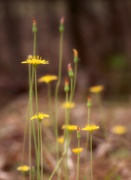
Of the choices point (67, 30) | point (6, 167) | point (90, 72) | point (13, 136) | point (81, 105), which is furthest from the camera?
point (67, 30)

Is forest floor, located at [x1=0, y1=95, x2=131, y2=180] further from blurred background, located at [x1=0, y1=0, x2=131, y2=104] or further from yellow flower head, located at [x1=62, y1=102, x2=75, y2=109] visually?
blurred background, located at [x1=0, y1=0, x2=131, y2=104]

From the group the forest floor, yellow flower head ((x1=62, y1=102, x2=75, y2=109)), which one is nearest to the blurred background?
the forest floor

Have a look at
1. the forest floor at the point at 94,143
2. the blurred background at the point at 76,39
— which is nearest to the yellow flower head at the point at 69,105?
the forest floor at the point at 94,143

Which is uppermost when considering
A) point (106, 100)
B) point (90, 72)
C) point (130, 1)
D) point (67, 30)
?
point (130, 1)

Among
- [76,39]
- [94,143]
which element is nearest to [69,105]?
[94,143]

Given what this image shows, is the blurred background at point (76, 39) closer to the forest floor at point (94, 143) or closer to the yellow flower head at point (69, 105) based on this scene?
the forest floor at point (94, 143)

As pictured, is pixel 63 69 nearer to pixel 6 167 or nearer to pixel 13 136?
pixel 13 136

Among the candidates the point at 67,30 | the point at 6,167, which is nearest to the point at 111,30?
the point at 67,30
